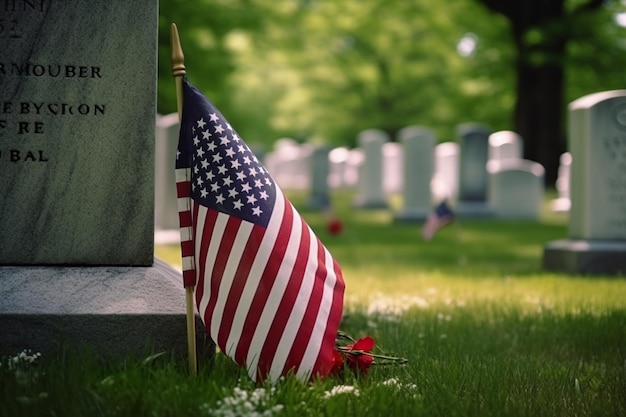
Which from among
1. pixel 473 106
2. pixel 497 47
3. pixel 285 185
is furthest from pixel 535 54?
pixel 285 185

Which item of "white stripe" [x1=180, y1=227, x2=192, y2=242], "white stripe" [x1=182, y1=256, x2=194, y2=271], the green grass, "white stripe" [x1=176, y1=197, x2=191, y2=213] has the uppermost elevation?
"white stripe" [x1=176, y1=197, x2=191, y2=213]

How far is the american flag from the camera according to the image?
3521mm

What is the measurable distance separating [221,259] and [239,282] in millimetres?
132

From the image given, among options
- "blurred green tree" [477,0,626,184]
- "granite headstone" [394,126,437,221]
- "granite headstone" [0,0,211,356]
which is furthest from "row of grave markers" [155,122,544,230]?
"granite headstone" [0,0,211,356]

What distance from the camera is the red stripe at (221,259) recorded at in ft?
11.6

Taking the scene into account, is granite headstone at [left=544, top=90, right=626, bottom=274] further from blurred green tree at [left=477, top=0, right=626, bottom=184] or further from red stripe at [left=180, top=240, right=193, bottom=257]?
blurred green tree at [left=477, top=0, right=626, bottom=184]

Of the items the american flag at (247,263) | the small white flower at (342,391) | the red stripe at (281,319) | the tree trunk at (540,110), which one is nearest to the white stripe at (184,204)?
the american flag at (247,263)

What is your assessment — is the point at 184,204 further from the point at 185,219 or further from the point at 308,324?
the point at 308,324

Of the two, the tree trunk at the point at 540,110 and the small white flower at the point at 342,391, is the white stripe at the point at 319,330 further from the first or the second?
the tree trunk at the point at 540,110

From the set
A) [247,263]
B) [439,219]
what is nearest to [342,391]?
[247,263]

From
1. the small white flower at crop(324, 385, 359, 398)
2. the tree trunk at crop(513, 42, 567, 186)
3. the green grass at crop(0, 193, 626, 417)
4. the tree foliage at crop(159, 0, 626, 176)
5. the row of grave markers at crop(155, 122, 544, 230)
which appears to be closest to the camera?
the green grass at crop(0, 193, 626, 417)

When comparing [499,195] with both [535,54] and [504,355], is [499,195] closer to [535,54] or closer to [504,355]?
[535,54]

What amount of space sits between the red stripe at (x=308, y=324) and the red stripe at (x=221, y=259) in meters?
0.37

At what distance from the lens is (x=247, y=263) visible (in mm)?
3545
